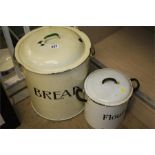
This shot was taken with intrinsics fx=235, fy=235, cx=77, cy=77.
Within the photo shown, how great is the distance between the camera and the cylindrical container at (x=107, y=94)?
1146 mm

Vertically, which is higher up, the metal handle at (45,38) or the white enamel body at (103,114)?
the metal handle at (45,38)

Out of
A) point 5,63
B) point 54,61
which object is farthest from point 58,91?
point 5,63

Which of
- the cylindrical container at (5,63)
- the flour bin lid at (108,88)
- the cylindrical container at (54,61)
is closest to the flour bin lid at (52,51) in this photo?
the cylindrical container at (54,61)

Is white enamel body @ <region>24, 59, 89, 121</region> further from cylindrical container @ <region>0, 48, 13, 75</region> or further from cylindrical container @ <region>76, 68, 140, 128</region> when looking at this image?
cylindrical container @ <region>0, 48, 13, 75</region>

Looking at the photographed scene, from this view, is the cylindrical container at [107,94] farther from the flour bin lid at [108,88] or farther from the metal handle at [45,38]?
the metal handle at [45,38]

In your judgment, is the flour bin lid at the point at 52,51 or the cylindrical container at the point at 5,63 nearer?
the flour bin lid at the point at 52,51

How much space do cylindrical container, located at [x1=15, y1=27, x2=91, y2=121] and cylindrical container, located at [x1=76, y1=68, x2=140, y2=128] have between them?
85 millimetres

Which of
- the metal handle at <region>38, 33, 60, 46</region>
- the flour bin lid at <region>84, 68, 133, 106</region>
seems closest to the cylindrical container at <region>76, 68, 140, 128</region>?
the flour bin lid at <region>84, 68, 133, 106</region>

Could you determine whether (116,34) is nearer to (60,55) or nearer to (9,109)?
(60,55)

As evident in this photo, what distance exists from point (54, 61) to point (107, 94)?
0.30 metres

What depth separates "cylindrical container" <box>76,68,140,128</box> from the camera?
3.76 feet

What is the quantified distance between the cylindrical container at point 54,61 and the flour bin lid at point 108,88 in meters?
0.07

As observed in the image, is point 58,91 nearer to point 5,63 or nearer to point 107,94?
point 107,94

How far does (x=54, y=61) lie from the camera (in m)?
1.10
